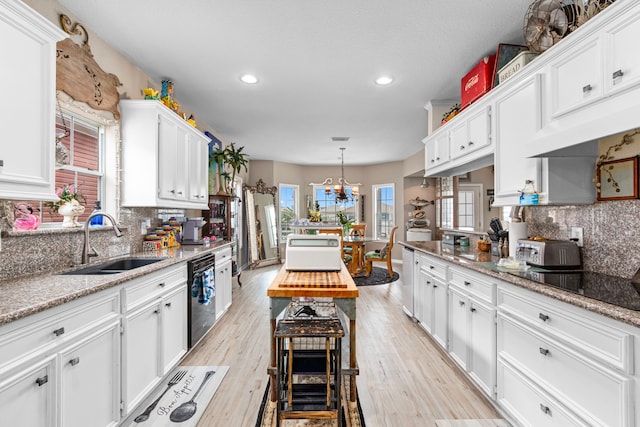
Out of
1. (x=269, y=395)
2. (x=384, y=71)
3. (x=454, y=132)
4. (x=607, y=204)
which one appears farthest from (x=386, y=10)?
(x=269, y=395)

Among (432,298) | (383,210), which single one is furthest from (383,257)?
(432,298)

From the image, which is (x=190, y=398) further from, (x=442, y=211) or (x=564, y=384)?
(x=442, y=211)

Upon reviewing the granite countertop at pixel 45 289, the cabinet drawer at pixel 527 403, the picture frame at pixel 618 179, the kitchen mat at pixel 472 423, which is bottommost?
the kitchen mat at pixel 472 423

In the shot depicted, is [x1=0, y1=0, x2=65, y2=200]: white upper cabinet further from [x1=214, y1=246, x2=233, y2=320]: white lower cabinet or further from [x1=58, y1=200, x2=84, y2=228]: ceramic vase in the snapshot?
[x1=214, y1=246, x2=233, y2=320]: white lower cabinet

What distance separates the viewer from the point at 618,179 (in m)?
1.80

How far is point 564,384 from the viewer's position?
146 cm

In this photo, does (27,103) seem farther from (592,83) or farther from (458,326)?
(458,326)

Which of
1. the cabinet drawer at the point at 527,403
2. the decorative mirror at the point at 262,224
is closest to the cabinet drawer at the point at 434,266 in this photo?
the cabinet drawer at the point at 527,403

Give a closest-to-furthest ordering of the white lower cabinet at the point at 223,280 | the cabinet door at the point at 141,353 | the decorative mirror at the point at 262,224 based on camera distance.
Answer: the cabinet door at the point at 141,353, the white lower cabinet at the point at 223,280, the decorative mirror at the point at 262,224

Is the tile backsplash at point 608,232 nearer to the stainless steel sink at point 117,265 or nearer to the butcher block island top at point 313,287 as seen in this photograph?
the butcher block island top at point 313,287

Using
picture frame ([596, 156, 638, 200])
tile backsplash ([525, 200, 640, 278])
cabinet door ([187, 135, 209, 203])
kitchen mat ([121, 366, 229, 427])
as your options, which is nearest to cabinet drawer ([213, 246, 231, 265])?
cabinet door ([187, 135, 209, 203])

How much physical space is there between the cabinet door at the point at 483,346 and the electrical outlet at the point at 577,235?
Result: 29.2 inches

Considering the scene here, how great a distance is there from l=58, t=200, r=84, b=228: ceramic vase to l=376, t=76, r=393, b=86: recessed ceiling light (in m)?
2.95

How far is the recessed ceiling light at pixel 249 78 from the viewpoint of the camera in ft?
10.6
